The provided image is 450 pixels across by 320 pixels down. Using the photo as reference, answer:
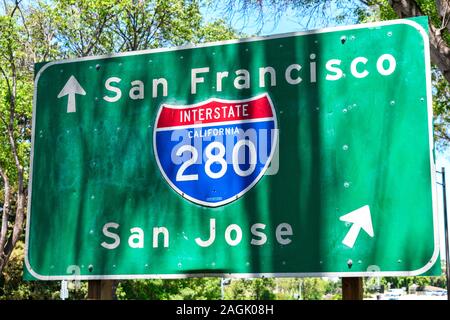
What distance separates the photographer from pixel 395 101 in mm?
2359

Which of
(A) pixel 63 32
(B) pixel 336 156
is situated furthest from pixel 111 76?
(A) pixel 63 32

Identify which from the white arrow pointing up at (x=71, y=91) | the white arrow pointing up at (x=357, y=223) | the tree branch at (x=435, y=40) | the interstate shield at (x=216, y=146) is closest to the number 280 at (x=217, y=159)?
the interstate shield at (x=216, y=146)

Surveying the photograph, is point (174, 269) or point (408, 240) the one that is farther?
point (174, 269)

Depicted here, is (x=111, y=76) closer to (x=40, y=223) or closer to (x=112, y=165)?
(x=112, y=165)

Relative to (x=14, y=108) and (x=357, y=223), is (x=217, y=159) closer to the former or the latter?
(x=357, y=223)

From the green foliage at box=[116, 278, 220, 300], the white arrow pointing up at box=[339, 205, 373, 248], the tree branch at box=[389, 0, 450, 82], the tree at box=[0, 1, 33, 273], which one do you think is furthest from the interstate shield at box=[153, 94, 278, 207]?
the green foliage at box=[116, 278, 220, 300]

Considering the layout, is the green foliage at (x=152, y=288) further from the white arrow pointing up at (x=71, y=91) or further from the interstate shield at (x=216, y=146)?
the interstate shield at (x=216, y=146)

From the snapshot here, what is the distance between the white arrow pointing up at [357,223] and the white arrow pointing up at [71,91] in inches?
54.0

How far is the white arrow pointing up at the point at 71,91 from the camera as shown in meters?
2.85

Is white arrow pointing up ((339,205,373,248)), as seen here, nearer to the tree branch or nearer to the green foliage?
the tree branch

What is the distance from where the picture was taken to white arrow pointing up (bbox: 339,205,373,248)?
90.9 inches

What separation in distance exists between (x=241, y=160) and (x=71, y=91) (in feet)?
3.06

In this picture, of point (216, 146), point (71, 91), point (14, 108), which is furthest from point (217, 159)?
point (14, 108)
